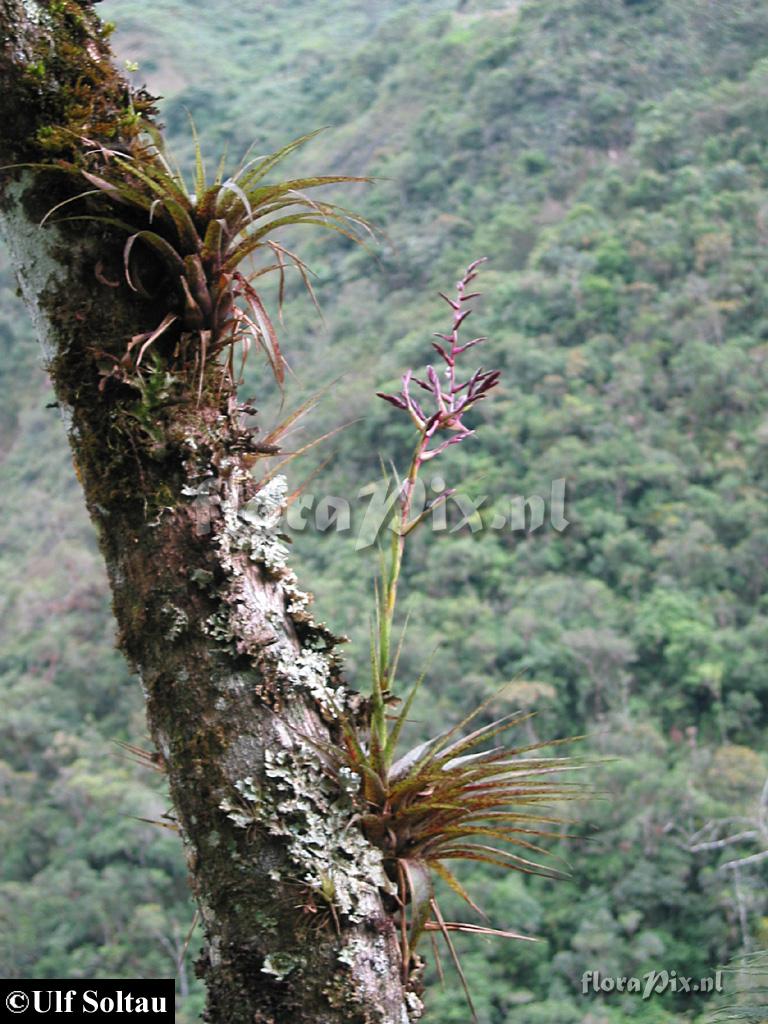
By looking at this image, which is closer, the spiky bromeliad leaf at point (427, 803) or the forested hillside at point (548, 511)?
the spiky bromeliad leaf at point (427, 803)

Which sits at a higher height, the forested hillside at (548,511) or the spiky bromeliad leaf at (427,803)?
the forested hillside at (548,511)

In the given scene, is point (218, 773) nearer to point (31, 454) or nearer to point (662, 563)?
point (662, 563)

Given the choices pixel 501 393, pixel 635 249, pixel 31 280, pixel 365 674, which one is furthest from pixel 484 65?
pixel 31 280

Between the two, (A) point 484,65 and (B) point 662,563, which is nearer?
(B) point 662,563

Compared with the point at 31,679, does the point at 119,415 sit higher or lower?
lower

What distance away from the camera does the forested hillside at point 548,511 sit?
11.0 metres

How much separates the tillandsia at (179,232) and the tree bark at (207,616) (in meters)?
0.02

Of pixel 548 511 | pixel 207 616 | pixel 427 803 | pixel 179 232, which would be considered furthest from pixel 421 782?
pixel 548 511

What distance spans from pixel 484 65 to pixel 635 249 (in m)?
8.51

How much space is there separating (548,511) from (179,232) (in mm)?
14511

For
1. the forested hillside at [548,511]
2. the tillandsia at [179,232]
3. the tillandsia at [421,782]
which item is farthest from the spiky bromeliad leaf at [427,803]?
the forested hillside at [548,511]

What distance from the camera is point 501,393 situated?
17.1m

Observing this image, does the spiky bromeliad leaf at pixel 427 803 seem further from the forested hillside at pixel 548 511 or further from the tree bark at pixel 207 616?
the forested hillside at pixel 548 511

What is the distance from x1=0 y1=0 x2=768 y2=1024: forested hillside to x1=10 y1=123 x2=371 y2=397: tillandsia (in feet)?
21.5
